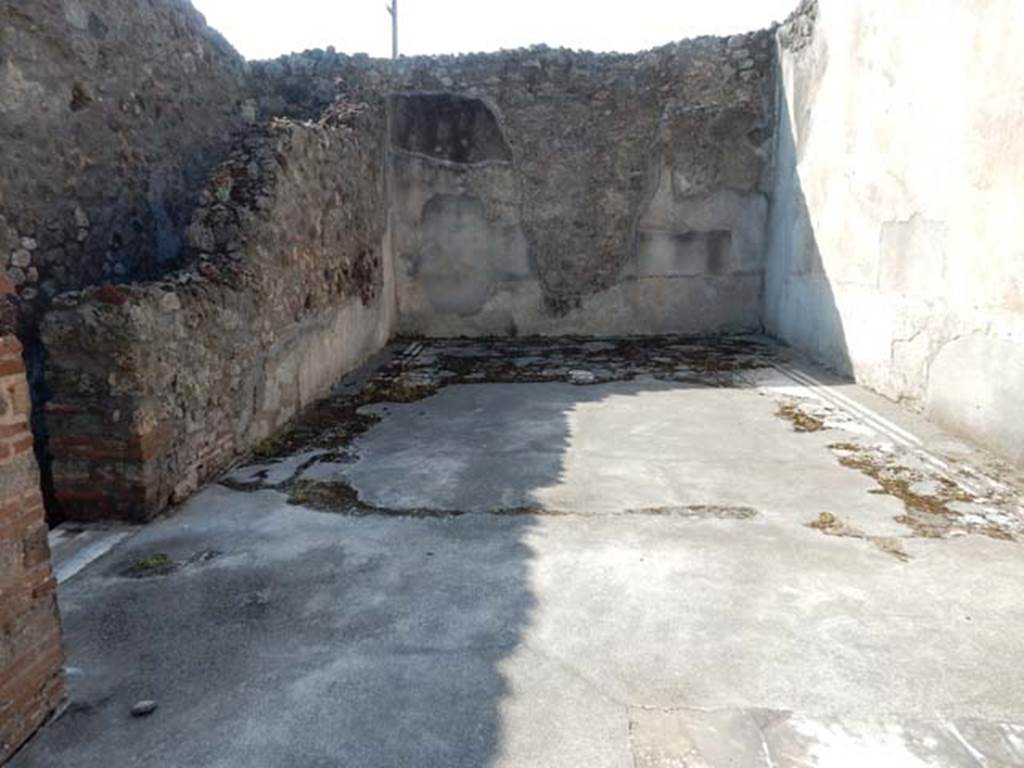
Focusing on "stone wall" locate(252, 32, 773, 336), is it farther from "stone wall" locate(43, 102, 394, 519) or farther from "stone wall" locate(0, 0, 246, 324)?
"stone wall" locate(0, 0, 246, 324)

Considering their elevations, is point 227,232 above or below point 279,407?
above

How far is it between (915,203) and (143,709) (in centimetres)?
492

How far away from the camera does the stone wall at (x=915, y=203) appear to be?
374cm

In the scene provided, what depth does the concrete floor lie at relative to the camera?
5.62 ft

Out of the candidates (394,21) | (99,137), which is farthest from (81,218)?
(394,21)

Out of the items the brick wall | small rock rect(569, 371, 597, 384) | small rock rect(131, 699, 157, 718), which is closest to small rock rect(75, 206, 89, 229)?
the brick wall

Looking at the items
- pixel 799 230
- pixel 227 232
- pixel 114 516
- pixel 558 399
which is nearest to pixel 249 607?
pixel 114 516

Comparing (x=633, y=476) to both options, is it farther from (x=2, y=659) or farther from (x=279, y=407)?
(x=2, y=659)

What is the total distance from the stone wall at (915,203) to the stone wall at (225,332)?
12.9 ft

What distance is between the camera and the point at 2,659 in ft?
5.31

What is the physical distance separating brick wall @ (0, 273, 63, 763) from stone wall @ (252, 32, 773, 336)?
6.28m

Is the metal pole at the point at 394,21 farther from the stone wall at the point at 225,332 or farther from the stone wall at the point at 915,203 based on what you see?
the stone wall at the point at 915,203

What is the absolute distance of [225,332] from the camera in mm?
3645

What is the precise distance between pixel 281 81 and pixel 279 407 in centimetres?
417
